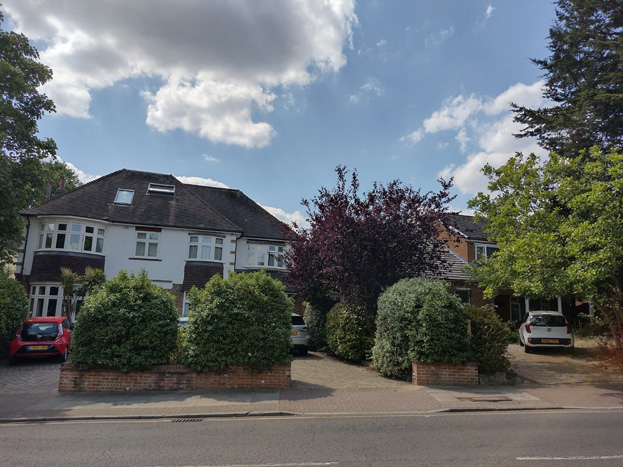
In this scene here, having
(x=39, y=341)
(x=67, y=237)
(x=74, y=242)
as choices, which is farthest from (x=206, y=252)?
(x=39, y=341)

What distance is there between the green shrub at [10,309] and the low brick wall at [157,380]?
17.9 ft

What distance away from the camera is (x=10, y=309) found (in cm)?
1419

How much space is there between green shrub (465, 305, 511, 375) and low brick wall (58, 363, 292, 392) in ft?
17.0

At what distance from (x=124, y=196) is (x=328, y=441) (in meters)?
22.7

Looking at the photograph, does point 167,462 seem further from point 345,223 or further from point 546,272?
point 546,272

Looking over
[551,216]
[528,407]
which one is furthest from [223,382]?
[551,216]

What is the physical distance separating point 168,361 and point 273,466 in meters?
5.92

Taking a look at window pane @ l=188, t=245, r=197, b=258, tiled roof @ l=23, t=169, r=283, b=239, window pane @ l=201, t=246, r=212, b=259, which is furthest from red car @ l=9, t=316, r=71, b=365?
window pane @ l=201, t=246, r=212, b=259

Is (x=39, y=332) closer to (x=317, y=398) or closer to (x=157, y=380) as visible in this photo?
(x=157, y=380)

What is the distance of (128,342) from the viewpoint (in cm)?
978

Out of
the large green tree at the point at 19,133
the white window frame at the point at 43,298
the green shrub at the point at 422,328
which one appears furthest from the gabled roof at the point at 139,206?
the green shrub at the point at 422,328

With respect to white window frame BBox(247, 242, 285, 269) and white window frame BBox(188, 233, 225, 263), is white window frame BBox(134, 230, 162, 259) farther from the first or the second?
white window frame BBox(247, 242, 285, 269)

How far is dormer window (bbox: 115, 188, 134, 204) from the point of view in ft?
80.6

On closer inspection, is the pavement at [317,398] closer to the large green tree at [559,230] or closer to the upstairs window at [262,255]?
the large green tree at [559,230]
